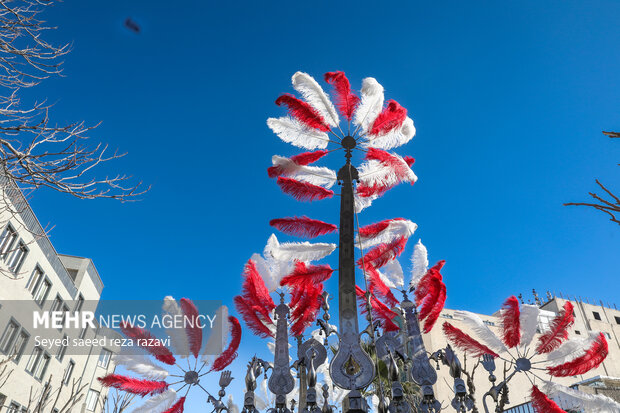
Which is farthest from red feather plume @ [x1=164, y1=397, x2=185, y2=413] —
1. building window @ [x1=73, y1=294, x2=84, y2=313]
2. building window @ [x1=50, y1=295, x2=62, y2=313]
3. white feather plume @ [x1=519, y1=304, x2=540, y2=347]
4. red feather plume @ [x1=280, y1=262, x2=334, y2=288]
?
building window @ [x1=73, y1=294, x2=84, y2=313]

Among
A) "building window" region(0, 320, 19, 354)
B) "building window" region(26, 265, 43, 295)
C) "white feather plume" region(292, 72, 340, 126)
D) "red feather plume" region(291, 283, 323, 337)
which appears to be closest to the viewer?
"white feather plume" region(292, 72, 340, 126)

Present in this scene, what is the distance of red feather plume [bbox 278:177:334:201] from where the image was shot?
6539mm

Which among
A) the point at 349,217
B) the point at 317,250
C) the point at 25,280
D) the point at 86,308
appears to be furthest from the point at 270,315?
the point at 86,308

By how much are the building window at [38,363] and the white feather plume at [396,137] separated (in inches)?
843

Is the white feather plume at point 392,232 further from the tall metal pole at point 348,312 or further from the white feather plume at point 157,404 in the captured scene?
the white feather plume at point 157,404

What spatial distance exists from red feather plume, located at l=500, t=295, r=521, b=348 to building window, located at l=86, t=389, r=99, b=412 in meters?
29.4

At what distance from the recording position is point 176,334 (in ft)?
22.9

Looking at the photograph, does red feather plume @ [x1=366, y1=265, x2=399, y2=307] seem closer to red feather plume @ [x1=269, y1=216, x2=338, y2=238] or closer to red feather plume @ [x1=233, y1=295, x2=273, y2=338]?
red feather plume @ [x1=269, y1=216, x2=338, y2=238]

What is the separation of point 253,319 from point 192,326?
45.0 inches

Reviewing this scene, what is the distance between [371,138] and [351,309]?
279 cm

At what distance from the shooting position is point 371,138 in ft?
20.6

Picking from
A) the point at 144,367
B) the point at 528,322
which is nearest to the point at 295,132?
the point at 144,367

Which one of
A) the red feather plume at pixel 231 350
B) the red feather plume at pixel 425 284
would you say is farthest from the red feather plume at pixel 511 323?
the red feather plume at pixel 231 350

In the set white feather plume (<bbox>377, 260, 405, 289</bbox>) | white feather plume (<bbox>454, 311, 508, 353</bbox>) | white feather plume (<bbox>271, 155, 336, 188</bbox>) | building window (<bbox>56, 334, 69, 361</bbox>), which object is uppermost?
building window (<bbox>56, 334, 69, 361</bbox>)
